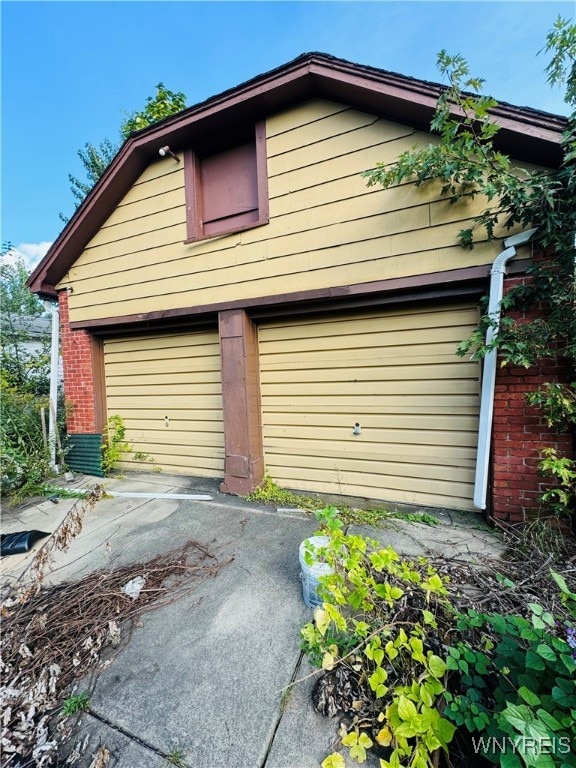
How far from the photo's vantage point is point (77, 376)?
522cm

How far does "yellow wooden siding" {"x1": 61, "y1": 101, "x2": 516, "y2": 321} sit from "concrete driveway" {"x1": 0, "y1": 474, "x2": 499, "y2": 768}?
262 centimetres

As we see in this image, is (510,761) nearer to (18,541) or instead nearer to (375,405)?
(375,405)

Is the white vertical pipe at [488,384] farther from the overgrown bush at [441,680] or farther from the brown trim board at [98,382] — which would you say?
the brown trim board at [98,382]

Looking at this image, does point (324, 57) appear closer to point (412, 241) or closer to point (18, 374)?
Answer: point (412, 241)

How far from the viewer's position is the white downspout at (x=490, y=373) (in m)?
2.74

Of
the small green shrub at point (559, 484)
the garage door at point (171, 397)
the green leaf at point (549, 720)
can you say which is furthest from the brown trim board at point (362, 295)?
the green leaf at point (549, 720)

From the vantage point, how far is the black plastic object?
2928 mm

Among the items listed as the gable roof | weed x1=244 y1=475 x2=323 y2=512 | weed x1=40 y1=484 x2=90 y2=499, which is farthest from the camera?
weed x1=40 y1=484 x2=90 y2=499

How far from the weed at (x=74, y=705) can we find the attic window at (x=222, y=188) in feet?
13.8

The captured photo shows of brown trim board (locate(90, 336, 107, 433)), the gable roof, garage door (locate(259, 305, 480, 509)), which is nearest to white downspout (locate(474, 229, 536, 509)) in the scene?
garage door (locate(259, 305, 480, 509))

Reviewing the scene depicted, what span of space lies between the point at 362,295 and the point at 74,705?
366cm

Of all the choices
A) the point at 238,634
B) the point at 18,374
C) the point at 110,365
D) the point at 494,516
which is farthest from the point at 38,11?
the point at 494,516

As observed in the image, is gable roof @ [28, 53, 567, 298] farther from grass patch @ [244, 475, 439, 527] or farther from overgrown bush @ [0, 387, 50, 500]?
grass patch @ [244, 475, 439, 527]

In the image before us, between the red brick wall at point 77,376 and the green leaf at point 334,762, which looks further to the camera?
the red brick wall at point 77,376
